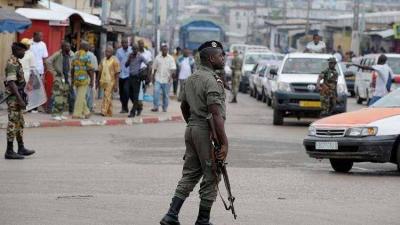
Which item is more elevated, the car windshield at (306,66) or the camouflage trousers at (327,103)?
the car windshield at (306,66)

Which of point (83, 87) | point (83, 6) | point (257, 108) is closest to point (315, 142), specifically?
point (83, 87)

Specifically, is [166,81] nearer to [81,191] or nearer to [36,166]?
[36,166]

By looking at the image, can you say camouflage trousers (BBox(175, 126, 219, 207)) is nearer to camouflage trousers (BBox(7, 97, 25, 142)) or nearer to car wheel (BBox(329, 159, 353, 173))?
car wheel (BBox(329, 159, 353, 173))

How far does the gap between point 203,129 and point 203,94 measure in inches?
12.7

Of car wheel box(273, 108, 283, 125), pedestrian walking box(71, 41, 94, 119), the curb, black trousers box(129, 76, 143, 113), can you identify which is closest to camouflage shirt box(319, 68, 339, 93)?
car wheel box(273, 108, 283, 125)

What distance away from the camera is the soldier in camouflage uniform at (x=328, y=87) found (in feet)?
84.5

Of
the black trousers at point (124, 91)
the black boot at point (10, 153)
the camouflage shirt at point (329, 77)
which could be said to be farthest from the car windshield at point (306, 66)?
the black boot at point (10, 153)

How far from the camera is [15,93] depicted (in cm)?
1678

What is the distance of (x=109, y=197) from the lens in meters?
13.1

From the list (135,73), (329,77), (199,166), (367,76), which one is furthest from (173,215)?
(367,76)

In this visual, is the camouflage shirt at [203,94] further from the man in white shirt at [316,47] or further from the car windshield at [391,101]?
the man in white shirt at [316,47]

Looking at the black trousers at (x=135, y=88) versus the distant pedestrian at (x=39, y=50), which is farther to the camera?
the black trousers at (x=135, y=88)

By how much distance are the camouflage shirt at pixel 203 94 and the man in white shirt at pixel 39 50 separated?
1641cm

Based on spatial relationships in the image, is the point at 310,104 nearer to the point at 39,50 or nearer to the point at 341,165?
the point at 39,50
